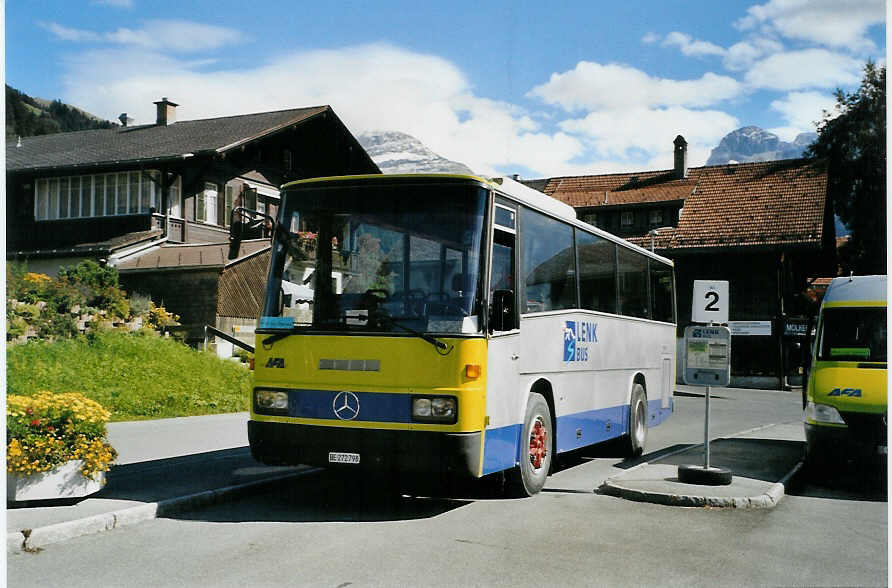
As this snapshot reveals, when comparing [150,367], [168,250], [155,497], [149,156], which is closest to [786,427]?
[150,367]

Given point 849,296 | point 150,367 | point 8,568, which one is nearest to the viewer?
point 8,568

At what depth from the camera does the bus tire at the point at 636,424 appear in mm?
14031

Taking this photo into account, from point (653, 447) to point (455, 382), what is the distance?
327 inches

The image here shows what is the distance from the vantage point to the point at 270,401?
8.91 m

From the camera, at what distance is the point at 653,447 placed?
15727 mm

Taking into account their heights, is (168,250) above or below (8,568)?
above

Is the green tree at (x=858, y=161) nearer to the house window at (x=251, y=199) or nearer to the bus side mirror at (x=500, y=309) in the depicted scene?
the house window at (x=251, y=199)

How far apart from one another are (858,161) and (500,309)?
4226cm

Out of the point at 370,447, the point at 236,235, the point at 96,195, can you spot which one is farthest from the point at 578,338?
the point at 96,195

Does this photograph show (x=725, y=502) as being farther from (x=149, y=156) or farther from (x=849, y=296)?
(x=149, y=156)

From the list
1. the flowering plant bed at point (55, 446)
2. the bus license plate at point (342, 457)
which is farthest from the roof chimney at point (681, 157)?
the flowering plant bed at point (55, 446)

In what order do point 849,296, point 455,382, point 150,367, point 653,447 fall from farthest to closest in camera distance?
point 150,367, point 653,447, point 849,296, point 455,382

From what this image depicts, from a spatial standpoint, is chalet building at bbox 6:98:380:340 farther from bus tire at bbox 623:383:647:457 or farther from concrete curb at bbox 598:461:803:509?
concrete curb at bbox 598:461:803:509

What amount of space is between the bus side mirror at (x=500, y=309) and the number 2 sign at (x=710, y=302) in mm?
3244
